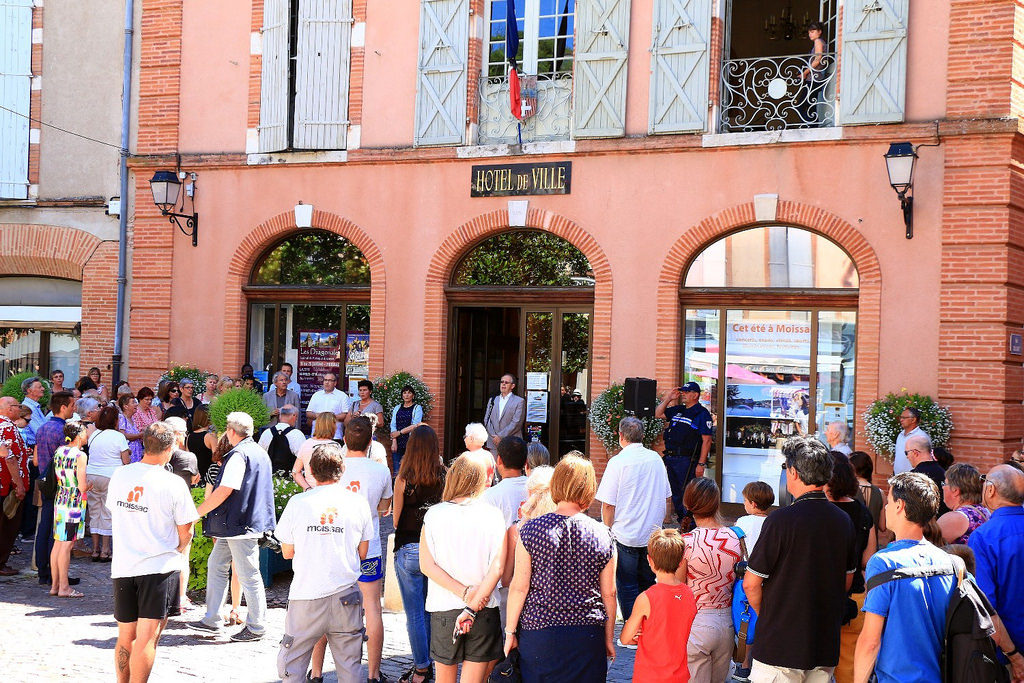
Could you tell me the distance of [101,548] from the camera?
10.0 m

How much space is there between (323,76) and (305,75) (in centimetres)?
29

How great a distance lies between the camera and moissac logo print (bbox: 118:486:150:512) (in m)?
5.84

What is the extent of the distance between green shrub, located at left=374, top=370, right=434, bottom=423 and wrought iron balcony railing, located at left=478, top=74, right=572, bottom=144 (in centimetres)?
333

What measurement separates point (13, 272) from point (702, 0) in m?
11.6

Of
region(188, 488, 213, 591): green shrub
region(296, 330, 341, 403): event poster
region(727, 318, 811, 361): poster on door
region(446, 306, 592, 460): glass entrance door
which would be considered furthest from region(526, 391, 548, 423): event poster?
region(188, 488, 213, 591): green shrub

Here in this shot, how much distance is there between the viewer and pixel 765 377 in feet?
41.5

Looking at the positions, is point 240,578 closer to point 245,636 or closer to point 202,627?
point 245,636

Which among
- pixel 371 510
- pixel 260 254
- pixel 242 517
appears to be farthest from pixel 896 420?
pixel 260 254

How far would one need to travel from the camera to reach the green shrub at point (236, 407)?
1181 cm

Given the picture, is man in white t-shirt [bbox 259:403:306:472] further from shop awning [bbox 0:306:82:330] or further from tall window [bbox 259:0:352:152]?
shop awning [bbox 0:306:82:330]

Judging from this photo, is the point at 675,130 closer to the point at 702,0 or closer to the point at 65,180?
the point at 702,0

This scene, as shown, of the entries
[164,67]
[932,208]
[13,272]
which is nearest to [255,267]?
[164,67]

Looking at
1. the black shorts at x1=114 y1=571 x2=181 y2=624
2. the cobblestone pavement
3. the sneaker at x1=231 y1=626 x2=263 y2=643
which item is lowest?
the cobblestone pavement

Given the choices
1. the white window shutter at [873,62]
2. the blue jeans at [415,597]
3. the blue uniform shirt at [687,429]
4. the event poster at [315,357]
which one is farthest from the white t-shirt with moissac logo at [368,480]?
the event poster at [315,357]
